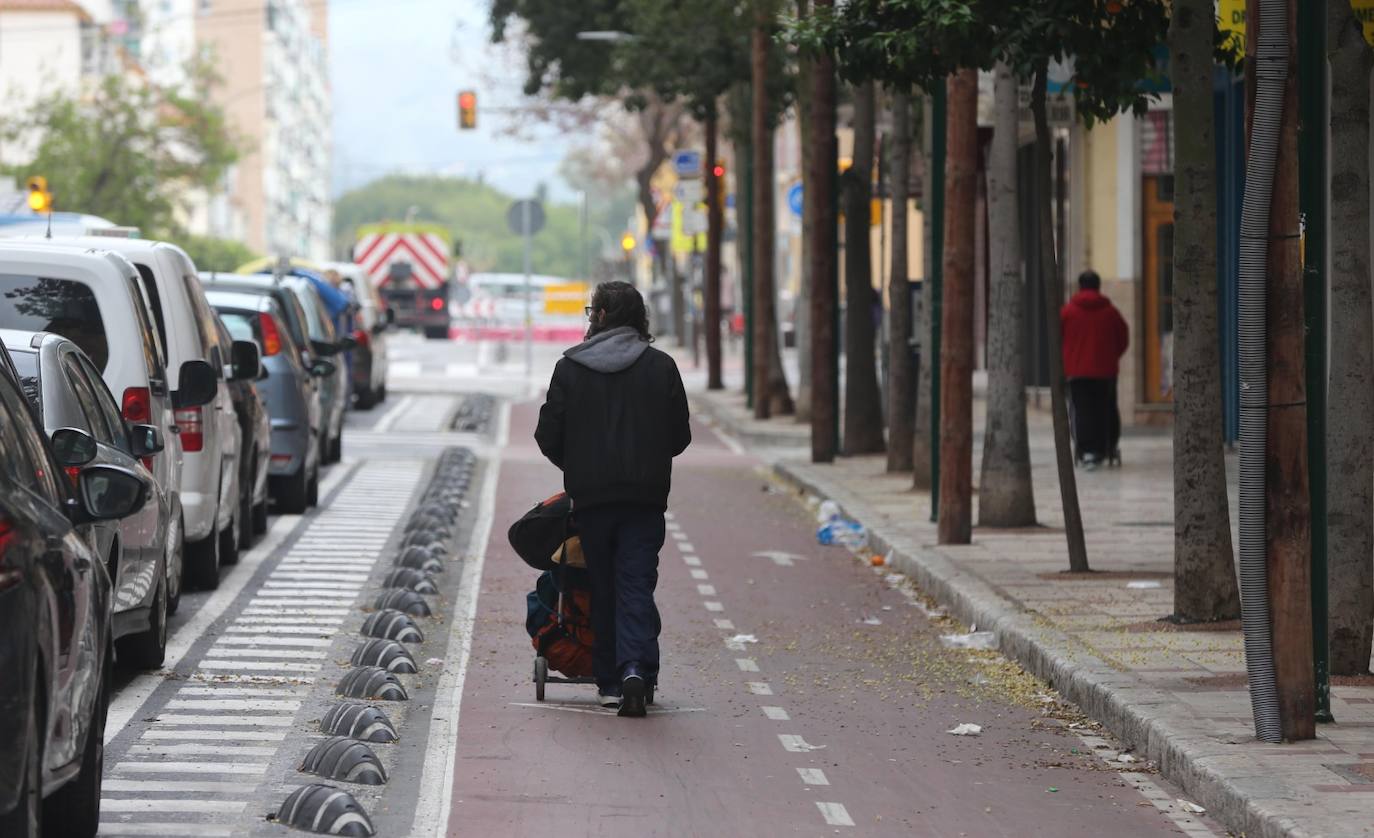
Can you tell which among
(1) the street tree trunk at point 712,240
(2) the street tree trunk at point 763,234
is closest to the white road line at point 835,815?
(2) the street tree trunk at point 763,234

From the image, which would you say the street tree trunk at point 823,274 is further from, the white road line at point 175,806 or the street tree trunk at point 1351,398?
the white road line at point 175,806

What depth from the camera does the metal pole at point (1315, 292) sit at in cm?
900

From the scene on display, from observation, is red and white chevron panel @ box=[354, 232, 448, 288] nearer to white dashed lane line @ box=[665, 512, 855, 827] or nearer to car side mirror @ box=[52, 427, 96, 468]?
white dashed lane line @ box=[665, 512, 855, 827]

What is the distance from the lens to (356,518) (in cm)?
1864

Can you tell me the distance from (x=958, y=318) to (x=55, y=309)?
6.39 metres

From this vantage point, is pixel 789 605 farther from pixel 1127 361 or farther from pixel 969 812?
pixel 1127 361

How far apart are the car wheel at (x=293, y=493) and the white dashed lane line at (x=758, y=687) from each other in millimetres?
2805

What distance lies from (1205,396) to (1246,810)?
441 centimetres

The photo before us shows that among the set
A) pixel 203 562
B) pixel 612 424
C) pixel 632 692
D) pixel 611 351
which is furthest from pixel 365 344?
pixel 632 692

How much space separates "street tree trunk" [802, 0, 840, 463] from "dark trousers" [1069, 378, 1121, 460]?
2.37m

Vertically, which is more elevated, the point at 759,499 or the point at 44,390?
the point at 44,390

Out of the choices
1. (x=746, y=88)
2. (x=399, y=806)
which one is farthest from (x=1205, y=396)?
(x=746, y=88)

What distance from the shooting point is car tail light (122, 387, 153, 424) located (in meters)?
12.0

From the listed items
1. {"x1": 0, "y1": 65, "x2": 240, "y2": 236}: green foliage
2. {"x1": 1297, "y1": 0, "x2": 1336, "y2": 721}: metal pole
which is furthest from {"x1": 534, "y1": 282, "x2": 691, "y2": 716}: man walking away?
{"x1": 0, "y1": 65, "x2": 240, "y2": 236}: green foliage
